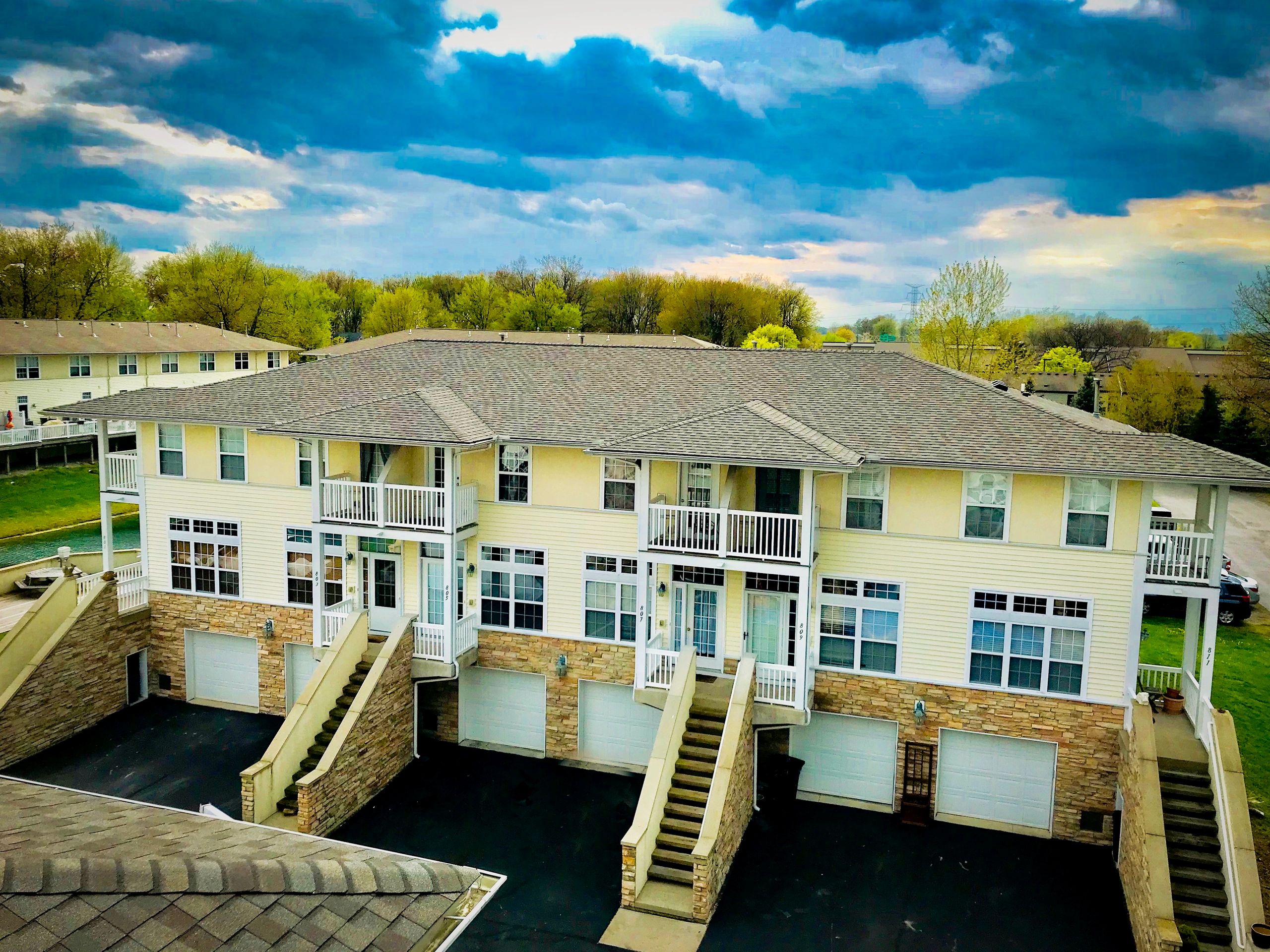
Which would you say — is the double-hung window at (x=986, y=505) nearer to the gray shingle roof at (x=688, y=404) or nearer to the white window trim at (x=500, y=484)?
the gray shingle roof at (x=688, y=404)

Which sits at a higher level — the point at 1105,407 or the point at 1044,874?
the point at 1105,407

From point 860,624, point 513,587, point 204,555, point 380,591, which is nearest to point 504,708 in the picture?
point 513,587

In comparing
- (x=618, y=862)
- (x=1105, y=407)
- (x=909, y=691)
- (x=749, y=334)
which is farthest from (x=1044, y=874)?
(x=749, y=334)

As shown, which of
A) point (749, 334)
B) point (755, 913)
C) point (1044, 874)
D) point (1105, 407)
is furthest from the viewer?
point (749, 334)

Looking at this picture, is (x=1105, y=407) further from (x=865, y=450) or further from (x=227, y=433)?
(x=227, y=433)

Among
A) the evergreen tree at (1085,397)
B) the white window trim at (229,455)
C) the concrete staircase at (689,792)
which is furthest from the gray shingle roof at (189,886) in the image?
the evergreen tree at (1085,397)

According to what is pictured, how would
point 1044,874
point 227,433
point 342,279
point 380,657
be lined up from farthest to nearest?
point 342,279, point 227,433, point 380,657, point 1044,874

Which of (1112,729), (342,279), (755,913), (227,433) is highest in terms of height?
(342,279)

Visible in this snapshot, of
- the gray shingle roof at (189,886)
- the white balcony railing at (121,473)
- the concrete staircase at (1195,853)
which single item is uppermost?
the white balcony railing at (121,473)

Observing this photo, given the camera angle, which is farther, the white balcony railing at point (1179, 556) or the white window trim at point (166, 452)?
the white window trim at point (166, 452)
